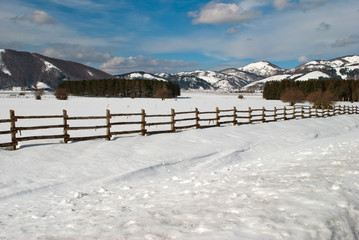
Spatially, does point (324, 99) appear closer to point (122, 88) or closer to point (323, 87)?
point (323, 87)

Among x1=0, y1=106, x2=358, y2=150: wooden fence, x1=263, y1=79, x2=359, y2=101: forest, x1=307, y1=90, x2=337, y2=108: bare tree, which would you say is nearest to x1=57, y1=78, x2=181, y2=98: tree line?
x1=263, y1=79, x2=359, y2=101: forest

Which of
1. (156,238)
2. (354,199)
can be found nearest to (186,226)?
(156,238)

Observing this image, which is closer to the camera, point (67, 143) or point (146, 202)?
point (146, 202)

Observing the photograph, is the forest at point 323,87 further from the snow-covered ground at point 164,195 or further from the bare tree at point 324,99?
the snow-covered ground at point 164,195

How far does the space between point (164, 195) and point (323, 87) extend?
105 meters

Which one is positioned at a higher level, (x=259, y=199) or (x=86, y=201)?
(x=259, y=199)

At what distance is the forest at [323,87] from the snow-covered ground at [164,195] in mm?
87753

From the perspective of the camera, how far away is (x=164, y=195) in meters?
6.20

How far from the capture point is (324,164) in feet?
26.6

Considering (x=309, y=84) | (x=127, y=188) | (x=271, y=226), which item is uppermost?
(x=309, y=84)

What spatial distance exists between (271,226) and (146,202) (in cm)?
276

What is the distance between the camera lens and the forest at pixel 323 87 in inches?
3600

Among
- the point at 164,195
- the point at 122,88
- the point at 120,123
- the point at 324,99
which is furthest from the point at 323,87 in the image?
the point at 164,195

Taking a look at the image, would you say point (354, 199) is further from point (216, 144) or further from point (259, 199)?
point (216, 144)
